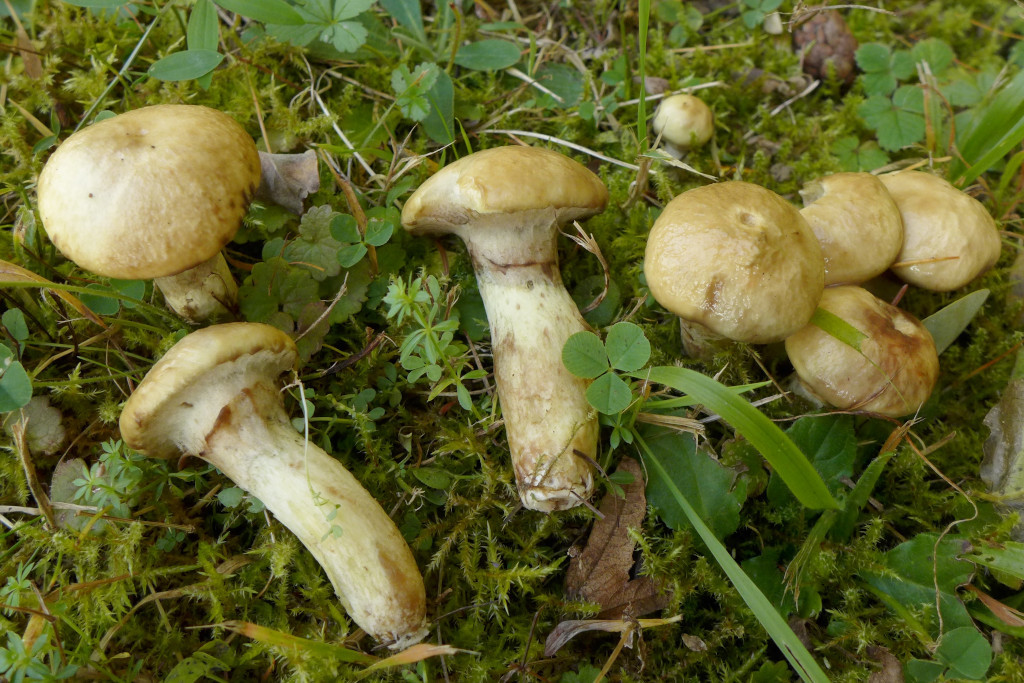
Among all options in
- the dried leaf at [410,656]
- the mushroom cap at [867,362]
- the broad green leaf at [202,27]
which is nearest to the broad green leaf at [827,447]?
the mushroom cap at [867,362]

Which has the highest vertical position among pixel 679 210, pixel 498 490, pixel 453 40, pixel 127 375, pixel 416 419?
pixel 453 40

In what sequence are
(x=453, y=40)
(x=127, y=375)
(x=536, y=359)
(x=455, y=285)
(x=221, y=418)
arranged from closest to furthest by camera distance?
1. (x=221, y=418)
2. (x=536, y=359)
3. (x=127, y=375)
4. (x=455, y=285)
5. (x=453, y=40)

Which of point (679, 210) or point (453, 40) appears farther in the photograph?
point (453, 40)

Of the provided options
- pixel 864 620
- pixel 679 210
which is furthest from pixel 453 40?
pixel 864 620

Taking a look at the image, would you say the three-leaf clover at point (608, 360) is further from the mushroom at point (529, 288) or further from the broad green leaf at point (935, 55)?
the broad green leaf at point (935, 55)

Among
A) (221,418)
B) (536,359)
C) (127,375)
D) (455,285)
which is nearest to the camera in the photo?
(221,418)

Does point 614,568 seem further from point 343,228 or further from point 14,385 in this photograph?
point 14,385

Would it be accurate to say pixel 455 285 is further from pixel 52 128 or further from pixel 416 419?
pixel 52 128
